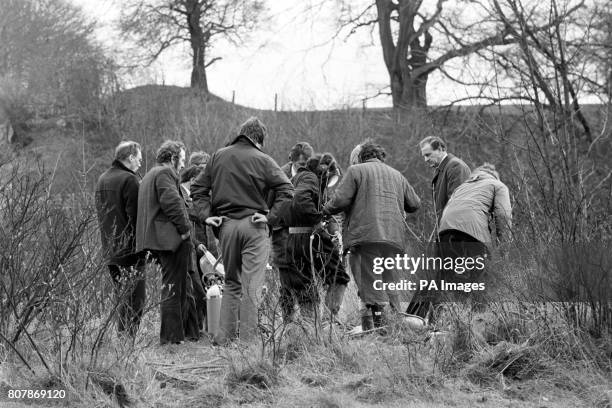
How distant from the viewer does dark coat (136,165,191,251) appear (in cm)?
800

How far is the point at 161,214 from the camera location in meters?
8.08

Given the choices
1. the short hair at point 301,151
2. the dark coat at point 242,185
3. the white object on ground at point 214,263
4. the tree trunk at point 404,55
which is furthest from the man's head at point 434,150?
the tree trunk at point 404,55

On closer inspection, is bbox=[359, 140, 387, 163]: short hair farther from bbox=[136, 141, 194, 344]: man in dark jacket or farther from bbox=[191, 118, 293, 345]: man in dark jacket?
bbox=[136, 141, 194, 344]: man in dark jacket

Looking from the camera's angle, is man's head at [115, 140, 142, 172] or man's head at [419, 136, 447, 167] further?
man's head at [419, 136, 447, 167]

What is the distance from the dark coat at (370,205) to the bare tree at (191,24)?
90.0ft

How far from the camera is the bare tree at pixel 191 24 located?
34938mm

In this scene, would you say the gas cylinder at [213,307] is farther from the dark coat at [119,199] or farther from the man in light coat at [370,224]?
the man in light coat at [370,224]

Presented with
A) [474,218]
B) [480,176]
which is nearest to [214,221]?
[474,218]

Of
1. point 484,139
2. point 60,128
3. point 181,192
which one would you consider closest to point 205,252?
point 181,192

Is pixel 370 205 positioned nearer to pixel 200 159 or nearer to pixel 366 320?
pixel 366 320

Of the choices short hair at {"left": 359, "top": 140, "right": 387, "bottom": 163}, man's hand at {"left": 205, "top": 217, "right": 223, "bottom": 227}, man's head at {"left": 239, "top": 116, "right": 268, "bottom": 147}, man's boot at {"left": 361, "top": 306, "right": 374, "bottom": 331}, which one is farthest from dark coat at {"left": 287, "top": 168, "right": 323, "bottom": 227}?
man's boot at {"left": 361, "top": 306, "right": 374, "bottom": 331}

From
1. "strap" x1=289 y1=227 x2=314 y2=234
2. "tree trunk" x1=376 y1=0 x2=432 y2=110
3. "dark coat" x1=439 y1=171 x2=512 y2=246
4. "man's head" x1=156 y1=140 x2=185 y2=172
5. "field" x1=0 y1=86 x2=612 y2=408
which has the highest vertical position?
"tree trunk" x1=376 y1=0 x2=432 y2=110

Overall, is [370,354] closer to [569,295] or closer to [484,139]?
[569,295]

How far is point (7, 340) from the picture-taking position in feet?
19.8
